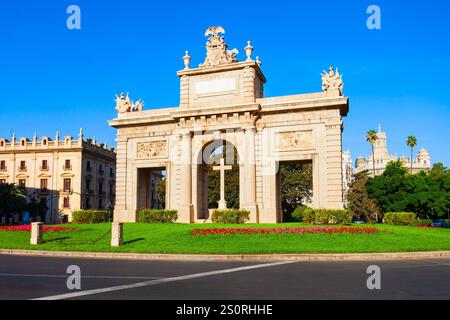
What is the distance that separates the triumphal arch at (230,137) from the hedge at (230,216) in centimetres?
205

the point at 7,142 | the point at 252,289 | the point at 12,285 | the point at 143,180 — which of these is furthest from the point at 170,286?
the point at 7,142

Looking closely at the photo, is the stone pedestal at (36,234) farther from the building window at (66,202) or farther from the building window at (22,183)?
the building window at (22,183)

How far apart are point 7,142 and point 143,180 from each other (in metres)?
41.9

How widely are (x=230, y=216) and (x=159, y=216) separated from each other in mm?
5941

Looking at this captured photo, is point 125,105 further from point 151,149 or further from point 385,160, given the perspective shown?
point 385,160

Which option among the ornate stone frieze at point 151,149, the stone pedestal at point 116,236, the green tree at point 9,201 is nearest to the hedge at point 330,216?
the stone pedestal at point 116,236

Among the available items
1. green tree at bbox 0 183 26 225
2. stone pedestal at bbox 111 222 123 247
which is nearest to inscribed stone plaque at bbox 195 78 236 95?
stone pedestal at bbox 111 222 123 247

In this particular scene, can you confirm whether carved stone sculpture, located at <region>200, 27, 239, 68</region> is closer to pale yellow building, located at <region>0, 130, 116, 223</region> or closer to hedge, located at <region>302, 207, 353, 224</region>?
hedge, located at <region>302, 207, 353, 224</region>

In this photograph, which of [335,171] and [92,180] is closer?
[335,171]

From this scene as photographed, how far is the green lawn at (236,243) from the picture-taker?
61.3 feet

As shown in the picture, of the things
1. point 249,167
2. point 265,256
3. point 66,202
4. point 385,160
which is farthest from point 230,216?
point 385,160

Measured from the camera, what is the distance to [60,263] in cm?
1585

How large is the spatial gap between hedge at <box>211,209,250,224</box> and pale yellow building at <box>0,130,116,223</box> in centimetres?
4058

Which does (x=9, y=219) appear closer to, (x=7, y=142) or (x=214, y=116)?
(x=7, y=142)
